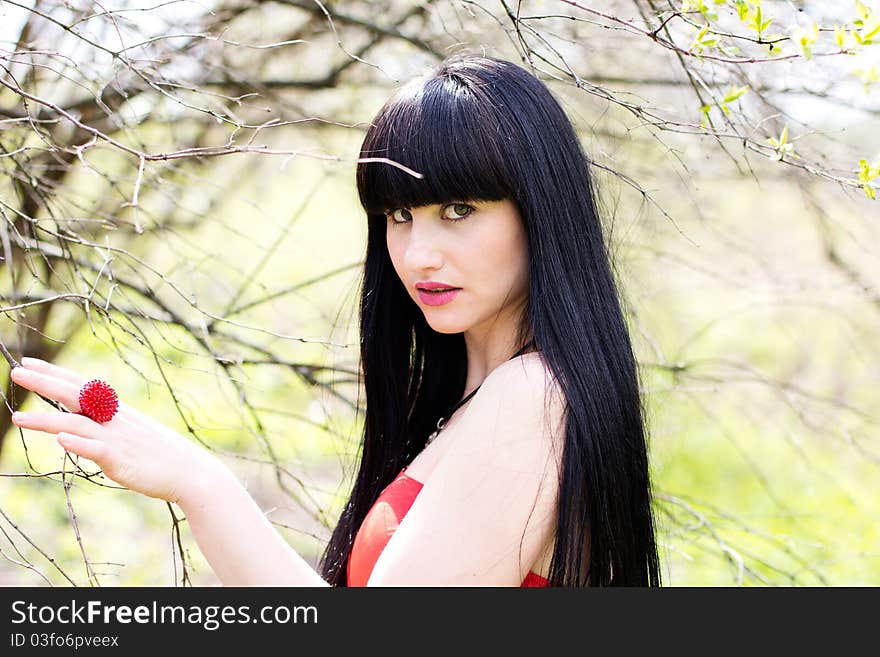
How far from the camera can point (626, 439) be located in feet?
4.54

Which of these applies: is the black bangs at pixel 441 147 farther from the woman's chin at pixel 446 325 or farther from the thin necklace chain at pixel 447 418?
the thin necklace chain at pixel 447 418

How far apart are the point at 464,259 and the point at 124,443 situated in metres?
0.52

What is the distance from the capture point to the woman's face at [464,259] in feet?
4.56

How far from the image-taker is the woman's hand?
1094mm

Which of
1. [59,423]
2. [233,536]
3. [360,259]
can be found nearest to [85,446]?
[59,423]

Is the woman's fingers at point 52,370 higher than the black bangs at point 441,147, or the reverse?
the black bangs at point 441,147

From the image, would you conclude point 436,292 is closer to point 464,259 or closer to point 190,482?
point 464,259

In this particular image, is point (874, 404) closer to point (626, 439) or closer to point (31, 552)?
point (626, 439)

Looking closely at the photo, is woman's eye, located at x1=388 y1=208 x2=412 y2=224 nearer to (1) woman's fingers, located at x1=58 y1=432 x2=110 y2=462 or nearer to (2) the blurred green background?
(2) the blurred green background

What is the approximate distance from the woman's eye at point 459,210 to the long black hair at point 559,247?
0.02m

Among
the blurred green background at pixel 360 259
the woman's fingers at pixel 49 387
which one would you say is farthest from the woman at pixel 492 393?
the blurred green background at pixel 360 259

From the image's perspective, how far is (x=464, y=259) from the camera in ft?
4.58
